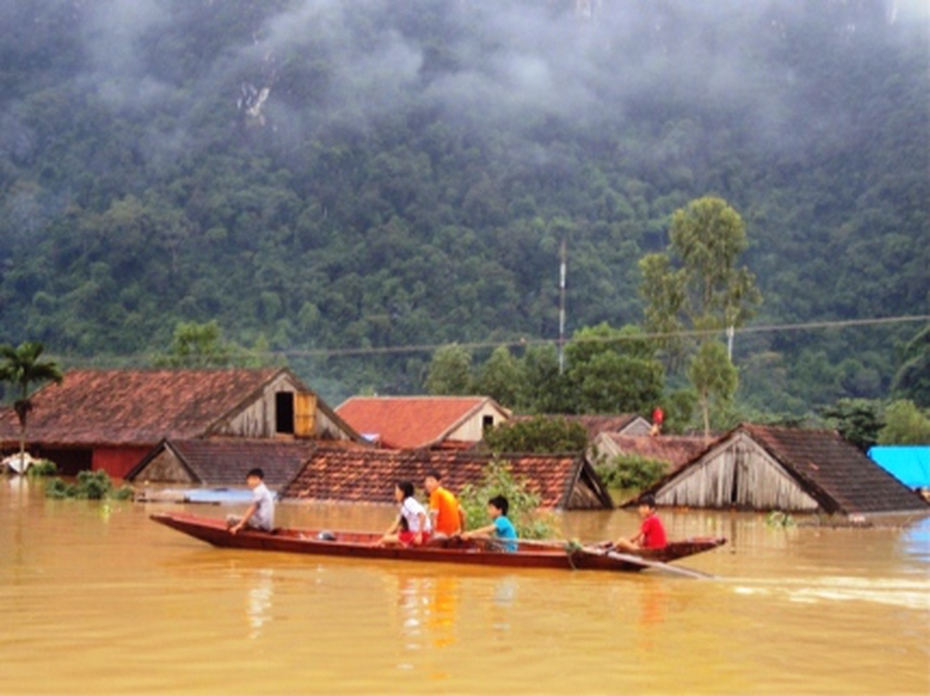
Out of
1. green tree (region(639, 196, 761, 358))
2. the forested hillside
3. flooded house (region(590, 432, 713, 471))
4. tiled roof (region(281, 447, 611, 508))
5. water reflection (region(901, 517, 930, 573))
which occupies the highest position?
the forested hillside

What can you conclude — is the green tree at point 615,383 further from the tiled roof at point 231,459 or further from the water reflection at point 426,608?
the water reflection at point 426,608

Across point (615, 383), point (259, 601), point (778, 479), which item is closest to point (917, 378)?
point (615, 383)

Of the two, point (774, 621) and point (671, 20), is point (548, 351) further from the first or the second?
point (671, 20)

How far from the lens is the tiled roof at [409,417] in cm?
5872

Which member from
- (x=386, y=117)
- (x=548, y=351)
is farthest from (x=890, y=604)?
(x=386, y=117)

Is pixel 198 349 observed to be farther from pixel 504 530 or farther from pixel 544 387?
pixel 504 530

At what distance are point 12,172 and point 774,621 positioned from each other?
107 metres

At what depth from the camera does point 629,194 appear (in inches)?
4710

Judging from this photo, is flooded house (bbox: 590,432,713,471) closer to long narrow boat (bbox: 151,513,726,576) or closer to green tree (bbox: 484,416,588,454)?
green tree (bbox: 484,416,588,454)

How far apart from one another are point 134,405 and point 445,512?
31.1 meters

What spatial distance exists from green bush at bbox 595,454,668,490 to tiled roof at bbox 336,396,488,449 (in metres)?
12.6

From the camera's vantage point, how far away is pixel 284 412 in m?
49.6

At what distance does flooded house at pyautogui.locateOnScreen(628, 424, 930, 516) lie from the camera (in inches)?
1325

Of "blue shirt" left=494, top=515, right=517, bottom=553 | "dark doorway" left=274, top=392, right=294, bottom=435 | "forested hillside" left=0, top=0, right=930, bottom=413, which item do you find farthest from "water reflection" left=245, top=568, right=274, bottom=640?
"forested hillside" left=0, top=0, right=930, bottom=413
